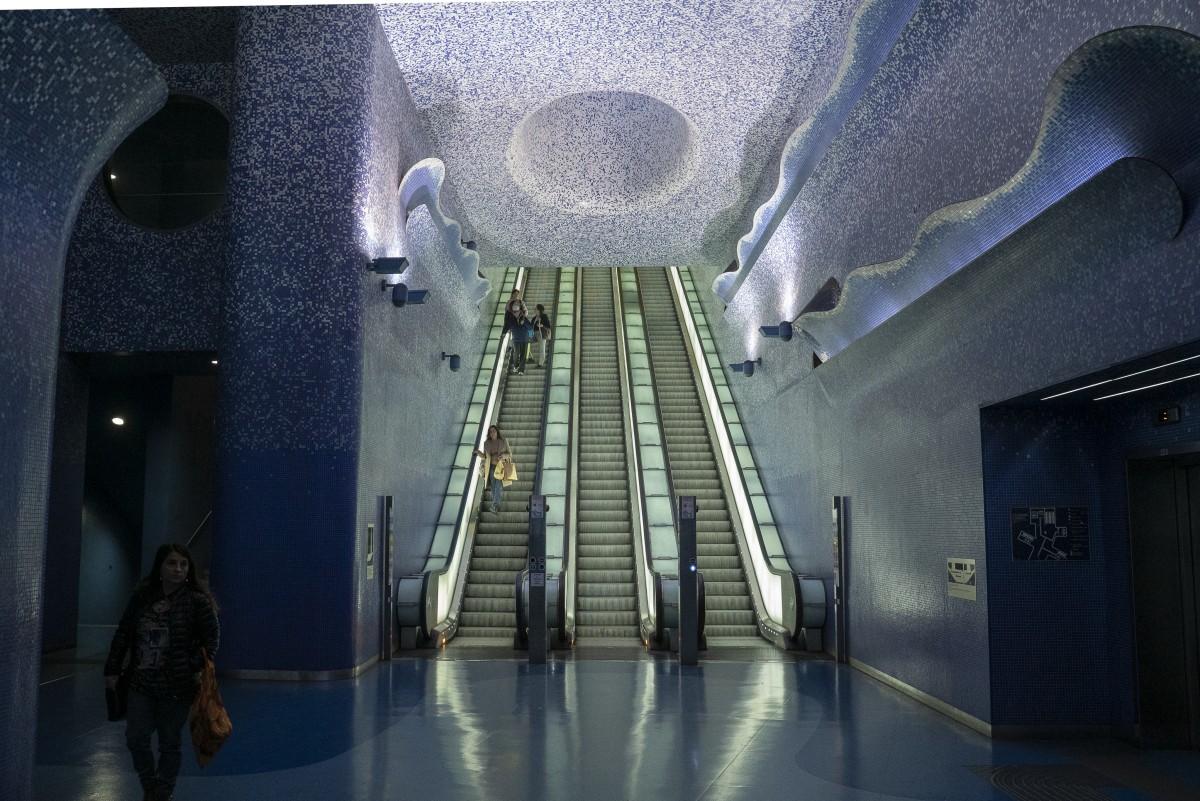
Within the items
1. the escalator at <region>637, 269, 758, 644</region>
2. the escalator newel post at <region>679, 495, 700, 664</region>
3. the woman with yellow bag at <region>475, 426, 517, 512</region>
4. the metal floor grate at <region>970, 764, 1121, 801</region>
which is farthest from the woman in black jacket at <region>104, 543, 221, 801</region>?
the woman with yellow bag at <region>475, 426, 517, 512</region>

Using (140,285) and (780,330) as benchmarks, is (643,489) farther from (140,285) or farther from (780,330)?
(140,285)

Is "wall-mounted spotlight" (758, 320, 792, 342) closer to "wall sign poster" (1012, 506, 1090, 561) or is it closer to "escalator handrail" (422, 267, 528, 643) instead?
"escalator handrail" (422, 267, 528, 643)

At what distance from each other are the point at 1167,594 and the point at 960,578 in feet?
4.12

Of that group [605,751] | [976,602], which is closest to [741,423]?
[976,602]

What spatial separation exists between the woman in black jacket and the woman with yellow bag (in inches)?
332

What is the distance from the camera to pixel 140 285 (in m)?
10.2

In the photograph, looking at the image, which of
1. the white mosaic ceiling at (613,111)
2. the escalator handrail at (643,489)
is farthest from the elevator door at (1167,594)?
the white mosaic ceiling at (613,111)

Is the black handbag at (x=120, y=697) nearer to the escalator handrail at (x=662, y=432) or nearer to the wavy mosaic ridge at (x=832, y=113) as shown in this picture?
the wavy mosaic ridge at (x=832, y=113)

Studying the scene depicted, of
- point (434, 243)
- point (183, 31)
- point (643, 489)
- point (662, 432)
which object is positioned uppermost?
point (183, 31)

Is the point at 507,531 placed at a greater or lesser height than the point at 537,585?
greater

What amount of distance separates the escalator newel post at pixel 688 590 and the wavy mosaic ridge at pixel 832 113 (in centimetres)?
395

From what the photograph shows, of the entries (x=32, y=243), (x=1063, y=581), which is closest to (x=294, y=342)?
(x=32, y=243)

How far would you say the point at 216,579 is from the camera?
8711 mm

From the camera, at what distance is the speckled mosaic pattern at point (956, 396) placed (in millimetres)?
4613
